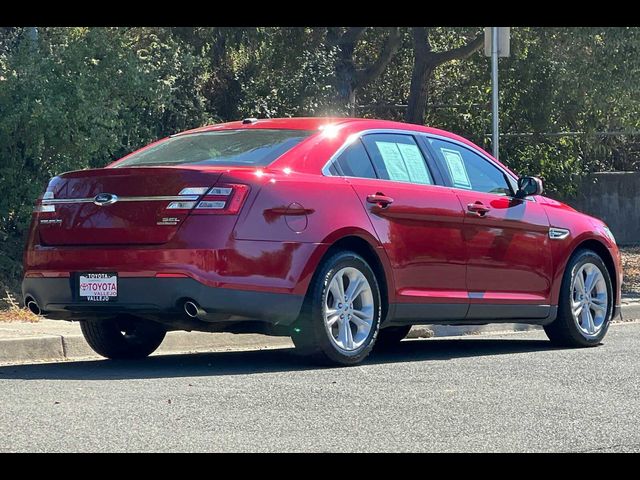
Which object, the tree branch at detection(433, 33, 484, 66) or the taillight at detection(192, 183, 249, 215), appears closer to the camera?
the taillight at detection(192, 183, 249, 215)

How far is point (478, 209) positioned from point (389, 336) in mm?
1519

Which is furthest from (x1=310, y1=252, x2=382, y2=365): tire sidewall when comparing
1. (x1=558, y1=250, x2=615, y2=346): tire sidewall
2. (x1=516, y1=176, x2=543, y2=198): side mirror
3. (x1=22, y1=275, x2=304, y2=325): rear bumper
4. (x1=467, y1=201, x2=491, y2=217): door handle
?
(x1=558, y1=250, x2=615, y2=346): tire sidewall

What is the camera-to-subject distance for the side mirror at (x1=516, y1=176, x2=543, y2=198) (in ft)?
32.3

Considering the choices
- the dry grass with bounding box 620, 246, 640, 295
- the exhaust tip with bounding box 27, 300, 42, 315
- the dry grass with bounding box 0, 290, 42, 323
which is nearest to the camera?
the exhaust tip with bounding box 27, 300, 42, 315

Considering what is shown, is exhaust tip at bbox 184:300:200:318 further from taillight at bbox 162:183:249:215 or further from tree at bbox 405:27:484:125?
tree at bbox 405:27:484:125

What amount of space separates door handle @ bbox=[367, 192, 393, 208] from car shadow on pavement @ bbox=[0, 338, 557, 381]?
109 cm

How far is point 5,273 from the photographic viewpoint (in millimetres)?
13297

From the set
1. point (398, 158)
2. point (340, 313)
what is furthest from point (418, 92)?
point (340, 313)

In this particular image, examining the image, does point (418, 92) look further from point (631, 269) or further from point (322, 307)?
point (322, 307)

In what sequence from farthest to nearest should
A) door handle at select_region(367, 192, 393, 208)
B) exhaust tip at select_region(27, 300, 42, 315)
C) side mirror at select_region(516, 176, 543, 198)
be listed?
side mirror at select_region(516, 176, 543, 198), door handle at select_region(367, 192, 393, 208), exhaust tip at select_region(27, 300, 42, 315)

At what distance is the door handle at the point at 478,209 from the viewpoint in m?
9.29

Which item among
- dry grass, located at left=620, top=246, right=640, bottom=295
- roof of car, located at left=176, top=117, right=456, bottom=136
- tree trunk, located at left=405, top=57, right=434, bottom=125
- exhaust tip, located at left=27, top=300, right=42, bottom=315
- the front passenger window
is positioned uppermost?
tree trunk, located at left=405, top=57, right=434, bottom=125
